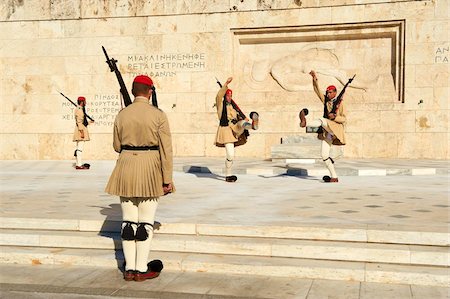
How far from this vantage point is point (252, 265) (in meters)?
5.19

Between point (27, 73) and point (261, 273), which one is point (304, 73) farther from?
point (261, 273)

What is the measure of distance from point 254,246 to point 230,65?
12596 millimetres

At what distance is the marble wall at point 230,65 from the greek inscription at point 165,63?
0.03 m

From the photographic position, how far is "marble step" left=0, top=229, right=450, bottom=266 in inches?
205

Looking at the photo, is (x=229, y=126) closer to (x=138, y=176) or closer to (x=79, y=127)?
(x=79, y=127)

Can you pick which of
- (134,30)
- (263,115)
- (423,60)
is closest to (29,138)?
(134,30)

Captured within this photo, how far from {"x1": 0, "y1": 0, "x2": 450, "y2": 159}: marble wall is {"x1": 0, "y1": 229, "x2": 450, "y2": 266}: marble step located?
11345mm

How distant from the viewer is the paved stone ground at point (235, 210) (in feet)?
15.4

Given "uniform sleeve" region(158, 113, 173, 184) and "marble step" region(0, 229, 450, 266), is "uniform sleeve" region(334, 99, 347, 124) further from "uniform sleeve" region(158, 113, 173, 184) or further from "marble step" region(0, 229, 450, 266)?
"uniform sleeve" region(158, 113, 173, 184)

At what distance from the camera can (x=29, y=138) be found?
60.6 feet

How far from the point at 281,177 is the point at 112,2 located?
970 centimetres

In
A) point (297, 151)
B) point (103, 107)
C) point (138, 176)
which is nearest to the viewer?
point (138, 176)

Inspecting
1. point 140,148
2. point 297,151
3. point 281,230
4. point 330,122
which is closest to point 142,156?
point 140,148

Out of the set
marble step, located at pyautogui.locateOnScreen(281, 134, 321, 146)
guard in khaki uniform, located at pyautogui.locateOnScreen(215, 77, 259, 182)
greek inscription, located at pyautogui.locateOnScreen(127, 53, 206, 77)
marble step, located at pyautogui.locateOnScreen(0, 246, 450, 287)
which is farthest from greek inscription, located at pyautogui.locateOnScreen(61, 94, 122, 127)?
marble step, located at pyautogui.locateOnScreen(0, 246, 450, 287)
